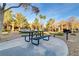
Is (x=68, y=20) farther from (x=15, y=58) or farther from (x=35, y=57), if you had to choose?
(x=15, y=58)

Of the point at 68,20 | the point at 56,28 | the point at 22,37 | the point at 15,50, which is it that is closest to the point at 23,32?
the point at 22,37

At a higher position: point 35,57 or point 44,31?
point 44,31

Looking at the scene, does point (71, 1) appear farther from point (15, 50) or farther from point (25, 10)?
point (15, 50)

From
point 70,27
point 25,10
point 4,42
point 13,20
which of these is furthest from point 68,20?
point 4,42

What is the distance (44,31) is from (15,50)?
0.36 m

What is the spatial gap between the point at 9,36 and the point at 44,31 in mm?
376

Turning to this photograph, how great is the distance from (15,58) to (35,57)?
21 cm

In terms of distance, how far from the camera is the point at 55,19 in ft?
6.01

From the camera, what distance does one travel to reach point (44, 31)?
186 centimetres

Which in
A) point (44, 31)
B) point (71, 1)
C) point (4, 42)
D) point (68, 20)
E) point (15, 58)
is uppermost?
point (71, 1)

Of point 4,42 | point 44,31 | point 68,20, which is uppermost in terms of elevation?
point 68,20

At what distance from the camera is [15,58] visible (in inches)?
71.0

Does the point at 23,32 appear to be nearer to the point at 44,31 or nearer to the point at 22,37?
the point at 22,37

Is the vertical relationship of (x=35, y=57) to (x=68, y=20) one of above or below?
below
